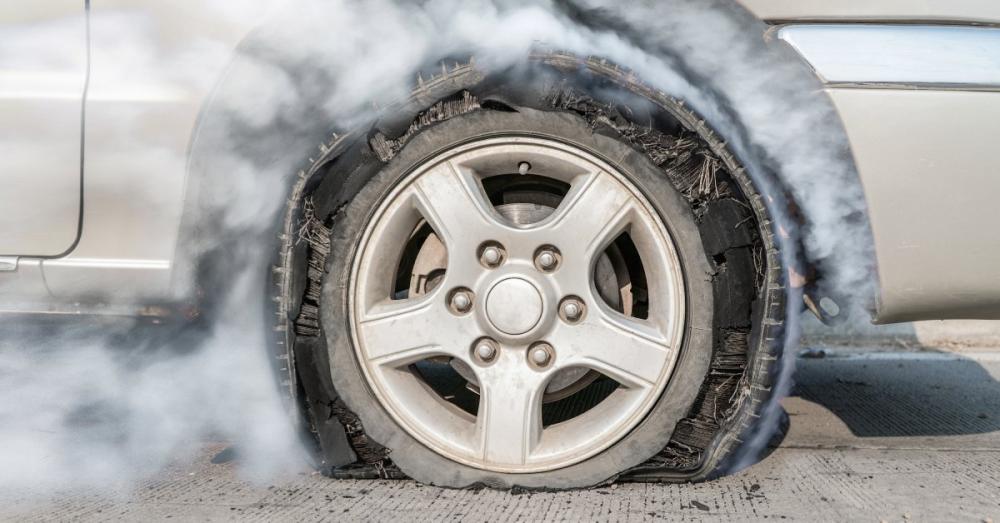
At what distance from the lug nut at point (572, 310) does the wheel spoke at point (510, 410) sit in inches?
5.7

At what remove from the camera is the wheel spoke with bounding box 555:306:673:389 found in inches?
76.0

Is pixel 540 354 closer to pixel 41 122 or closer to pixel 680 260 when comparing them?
pixel 680 260

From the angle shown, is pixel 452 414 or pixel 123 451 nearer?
pixel 452 414

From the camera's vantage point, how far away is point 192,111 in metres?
2.00

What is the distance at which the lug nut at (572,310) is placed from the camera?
1.94 metres

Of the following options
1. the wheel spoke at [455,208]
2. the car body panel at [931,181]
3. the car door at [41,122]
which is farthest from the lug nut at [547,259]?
the car door at [41,122]

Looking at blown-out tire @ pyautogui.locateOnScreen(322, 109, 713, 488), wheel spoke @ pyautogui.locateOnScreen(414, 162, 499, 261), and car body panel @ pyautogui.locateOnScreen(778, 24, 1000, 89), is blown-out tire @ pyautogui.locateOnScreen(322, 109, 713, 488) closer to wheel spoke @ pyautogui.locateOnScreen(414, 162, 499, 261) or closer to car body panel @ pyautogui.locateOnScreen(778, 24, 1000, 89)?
wheel spoke @ pyautogui.locateOnScreen(414, 162, 499, 261)

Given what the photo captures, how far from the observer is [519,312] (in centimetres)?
193

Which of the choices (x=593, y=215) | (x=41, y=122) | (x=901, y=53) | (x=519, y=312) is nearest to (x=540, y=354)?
(x=519, y=312)

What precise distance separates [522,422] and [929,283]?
3.03 feet

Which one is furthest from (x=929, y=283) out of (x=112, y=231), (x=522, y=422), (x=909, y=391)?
(x=112, y=231)

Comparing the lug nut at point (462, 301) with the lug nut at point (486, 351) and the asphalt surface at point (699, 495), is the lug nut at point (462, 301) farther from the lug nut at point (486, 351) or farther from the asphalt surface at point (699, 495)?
the asphalt surface at point (699, 495)

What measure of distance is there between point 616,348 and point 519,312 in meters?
0.23

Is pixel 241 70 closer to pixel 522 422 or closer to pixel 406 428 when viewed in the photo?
pixel 406 428
